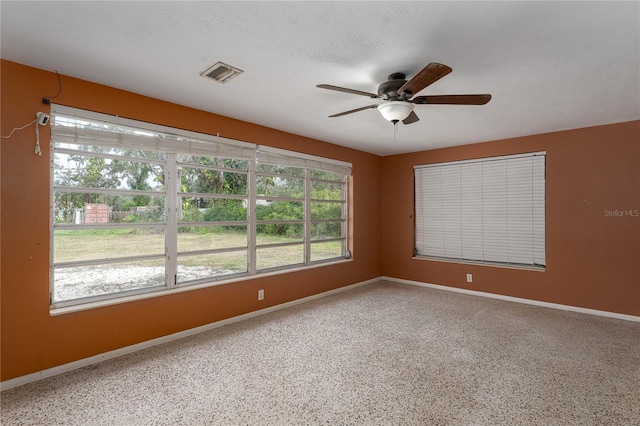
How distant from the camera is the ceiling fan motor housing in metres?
2.43

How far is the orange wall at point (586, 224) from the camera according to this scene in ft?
12.5

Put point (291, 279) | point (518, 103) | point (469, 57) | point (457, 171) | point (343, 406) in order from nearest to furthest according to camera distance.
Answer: point (343, 406) → point (469, 57) → point (518, 103) → point (291, 279) → point (457, 171)

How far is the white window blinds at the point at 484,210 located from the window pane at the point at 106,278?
14.2 ft

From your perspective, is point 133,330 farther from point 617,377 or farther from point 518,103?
point 518,103

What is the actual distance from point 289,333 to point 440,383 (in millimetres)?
1599

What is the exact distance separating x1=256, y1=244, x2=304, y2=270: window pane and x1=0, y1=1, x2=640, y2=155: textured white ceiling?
1.87 metres

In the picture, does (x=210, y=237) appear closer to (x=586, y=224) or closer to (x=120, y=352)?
(x=120, y=352)

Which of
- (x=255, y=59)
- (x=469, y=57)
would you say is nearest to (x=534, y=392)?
(x=469, y=57)

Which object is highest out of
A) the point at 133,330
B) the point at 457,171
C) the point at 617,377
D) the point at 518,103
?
the point at 518,103

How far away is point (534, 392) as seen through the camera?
2.28m

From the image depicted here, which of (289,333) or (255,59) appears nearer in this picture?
(255,59)

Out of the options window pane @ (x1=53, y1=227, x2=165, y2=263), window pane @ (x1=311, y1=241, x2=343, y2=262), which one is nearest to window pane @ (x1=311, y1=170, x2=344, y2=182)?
window pane @ (x1=311, y1=241, x2=343, y2=262)

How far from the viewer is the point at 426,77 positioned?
1952mm

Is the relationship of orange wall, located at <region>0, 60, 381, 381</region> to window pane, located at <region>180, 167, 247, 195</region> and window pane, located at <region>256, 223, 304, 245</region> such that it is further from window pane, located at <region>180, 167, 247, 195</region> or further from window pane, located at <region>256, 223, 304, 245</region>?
window pane, located at <region>256, 223, 304, 245</region>
